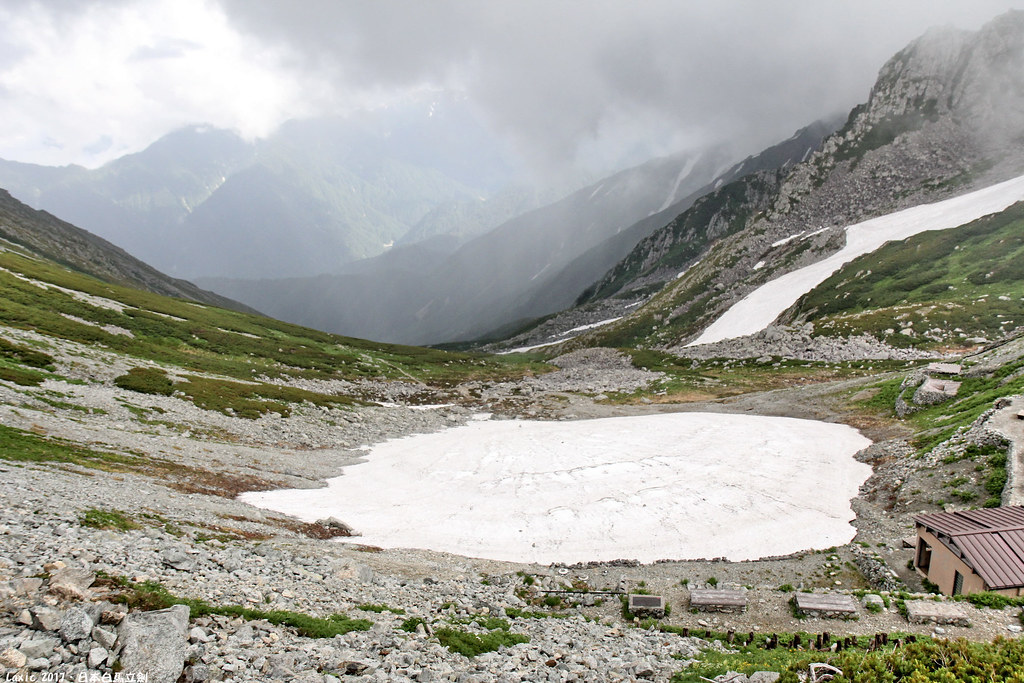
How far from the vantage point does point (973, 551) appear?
1866cm

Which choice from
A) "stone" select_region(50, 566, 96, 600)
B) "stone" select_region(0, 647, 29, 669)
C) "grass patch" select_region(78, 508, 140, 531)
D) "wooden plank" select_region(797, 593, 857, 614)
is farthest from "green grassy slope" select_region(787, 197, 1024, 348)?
"stone" select_region(0, 647, 29, 669)

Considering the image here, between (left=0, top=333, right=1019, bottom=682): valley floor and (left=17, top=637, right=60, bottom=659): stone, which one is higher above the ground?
(left=17, top=637, right=60, bottom=659): stone

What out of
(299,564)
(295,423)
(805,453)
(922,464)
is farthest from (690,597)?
(295,423)

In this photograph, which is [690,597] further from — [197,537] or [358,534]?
[197,537]

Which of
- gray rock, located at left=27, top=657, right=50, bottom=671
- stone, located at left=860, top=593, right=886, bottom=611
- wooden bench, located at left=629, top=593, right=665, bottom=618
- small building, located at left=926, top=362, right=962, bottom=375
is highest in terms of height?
small building, located at left=926, top=362, right=962, bottom=375

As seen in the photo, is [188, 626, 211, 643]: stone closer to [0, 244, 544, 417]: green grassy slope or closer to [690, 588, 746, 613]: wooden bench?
[690, 588, 746, 613]: wooden bench

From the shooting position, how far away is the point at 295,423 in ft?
175

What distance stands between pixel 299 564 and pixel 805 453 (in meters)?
35.8

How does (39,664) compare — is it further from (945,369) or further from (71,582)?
(945,369)

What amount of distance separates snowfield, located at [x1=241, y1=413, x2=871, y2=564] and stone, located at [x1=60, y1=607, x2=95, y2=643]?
16.8m

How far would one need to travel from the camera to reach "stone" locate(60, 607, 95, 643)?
10.3 m

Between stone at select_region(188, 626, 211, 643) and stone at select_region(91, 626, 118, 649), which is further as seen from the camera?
stone at select_region(188, 626, 211, 643)

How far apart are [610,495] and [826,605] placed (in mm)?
15288

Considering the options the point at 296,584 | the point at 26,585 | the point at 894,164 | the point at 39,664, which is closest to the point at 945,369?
the point at 296,584
